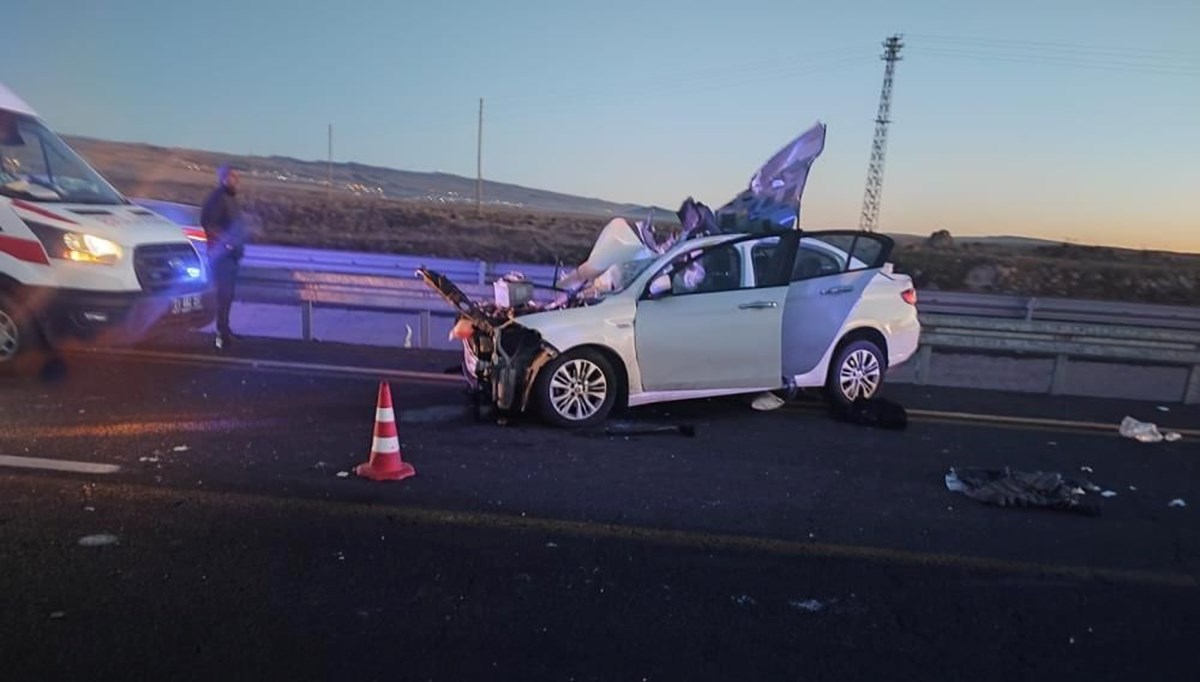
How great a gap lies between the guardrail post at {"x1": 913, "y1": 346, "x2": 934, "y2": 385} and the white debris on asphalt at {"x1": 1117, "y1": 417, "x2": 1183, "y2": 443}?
2.35 metres

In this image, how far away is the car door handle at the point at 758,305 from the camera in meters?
7.45

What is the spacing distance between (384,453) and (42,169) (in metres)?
5.61

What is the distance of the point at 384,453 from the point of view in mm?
5414

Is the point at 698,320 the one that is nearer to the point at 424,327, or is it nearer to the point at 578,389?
the point at 578,389

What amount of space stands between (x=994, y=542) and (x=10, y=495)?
5.61 meters

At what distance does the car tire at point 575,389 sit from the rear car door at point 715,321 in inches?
14.5

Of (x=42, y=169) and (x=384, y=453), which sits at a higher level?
(x=42, y=169)

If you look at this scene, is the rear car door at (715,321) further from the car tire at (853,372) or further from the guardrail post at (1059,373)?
the guardrail post at (1059,373)

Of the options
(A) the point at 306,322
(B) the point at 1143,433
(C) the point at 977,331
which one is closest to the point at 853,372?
(B) the point at 1143,433

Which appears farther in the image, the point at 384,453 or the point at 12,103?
the point at 12,103

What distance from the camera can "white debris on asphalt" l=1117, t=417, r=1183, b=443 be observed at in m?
7.65

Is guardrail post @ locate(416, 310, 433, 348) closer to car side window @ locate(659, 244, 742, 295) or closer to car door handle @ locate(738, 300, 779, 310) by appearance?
car side window @ locate(659, 244, 742, 295)

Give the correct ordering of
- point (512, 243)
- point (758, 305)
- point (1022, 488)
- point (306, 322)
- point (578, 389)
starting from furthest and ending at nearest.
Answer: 1. point (512, 243)
2. point (306, 322)
3. point (758, 305)
4. point (578, 389)
5. point (1022, 488)

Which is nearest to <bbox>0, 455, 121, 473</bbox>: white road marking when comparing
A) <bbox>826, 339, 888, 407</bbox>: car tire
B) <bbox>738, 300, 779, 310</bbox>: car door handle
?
<bbox>738, 300, 779, 310</bbox>: car door handle
